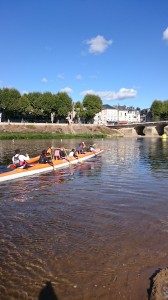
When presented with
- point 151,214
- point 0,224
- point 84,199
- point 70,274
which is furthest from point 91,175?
point 70,274

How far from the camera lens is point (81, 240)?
10078 mm

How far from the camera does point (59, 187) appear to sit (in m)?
18.6

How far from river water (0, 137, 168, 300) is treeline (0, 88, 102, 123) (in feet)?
288

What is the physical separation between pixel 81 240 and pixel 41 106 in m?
103

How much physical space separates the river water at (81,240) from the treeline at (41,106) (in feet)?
288

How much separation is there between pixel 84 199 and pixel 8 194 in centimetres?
381

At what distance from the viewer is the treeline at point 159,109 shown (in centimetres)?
13835

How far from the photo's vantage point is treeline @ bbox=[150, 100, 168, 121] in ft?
454

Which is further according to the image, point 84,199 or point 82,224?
point 84,199

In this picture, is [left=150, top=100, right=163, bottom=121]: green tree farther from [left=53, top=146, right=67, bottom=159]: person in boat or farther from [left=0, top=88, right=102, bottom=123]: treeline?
[left=53, top=146, right=67, bottom=159]: person in boat

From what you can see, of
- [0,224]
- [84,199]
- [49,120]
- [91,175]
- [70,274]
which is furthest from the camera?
[49,120]

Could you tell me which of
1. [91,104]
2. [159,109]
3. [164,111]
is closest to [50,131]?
[91,104]

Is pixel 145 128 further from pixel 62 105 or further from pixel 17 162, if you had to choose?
pixel 17 162

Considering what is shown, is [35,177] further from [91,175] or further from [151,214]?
[151,214]
